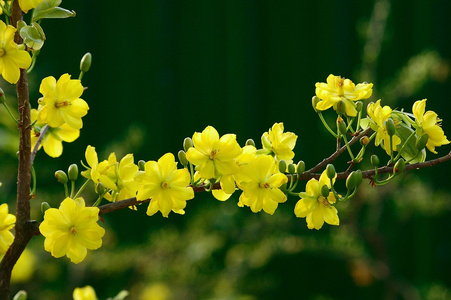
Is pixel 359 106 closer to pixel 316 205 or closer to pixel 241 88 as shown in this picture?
pixel 316 205

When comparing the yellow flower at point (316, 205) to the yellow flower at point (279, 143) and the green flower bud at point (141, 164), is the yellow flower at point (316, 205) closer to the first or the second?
the yellow flower at point (279, 143)

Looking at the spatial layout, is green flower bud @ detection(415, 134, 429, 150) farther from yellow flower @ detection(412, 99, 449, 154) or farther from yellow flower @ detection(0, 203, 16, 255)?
yellow flower @ detection(0, 203, 16, 255)

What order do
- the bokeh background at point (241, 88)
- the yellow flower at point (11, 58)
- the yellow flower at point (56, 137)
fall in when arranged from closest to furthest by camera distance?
the yellow flower at point (11, 58) < the yellow flower at point (56, 137) < the bokeh background at point (241, 88)

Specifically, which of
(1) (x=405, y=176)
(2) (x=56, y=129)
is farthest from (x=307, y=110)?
(2) (x=56, y=129)

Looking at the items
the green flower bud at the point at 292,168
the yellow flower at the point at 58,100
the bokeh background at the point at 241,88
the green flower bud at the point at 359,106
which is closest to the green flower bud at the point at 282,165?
the green flower bud at the point at 292,168

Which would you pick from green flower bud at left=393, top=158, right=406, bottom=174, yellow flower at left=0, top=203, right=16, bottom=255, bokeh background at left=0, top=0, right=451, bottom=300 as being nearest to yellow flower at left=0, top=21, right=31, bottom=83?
yellow flower at left=0, top=203, right=16, bottom=255

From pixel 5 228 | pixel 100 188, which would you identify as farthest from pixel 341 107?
pixel 5 228
